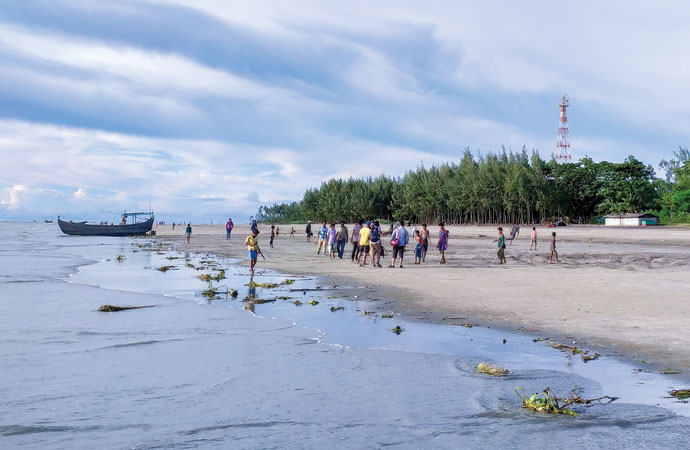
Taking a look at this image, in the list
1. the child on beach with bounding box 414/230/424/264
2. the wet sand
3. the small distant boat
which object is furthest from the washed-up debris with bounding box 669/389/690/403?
the small distant boat

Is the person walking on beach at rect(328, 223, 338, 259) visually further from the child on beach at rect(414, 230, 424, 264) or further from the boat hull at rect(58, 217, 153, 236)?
the boat hull at rect(58, 217, 153, 236)

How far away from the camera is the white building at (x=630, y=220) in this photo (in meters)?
→ 71.9

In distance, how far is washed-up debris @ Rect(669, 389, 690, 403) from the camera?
6293 millimetres

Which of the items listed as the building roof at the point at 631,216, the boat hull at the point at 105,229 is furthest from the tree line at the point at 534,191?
the boat hull at the point at 105,229

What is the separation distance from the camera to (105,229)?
7069cm

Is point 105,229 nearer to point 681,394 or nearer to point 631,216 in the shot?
point 631,216

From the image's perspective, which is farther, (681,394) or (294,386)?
(294,386)

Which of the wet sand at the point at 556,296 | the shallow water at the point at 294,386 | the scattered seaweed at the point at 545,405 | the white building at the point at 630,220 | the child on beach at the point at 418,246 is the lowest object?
the shallow water at the point at 294,386

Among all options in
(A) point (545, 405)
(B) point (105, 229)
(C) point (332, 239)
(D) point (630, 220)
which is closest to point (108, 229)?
(B) point (105, 229)

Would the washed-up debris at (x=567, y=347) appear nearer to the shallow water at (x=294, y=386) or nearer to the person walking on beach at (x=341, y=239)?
the shallow water at (x=294, y=386)

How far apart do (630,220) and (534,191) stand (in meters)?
12.1

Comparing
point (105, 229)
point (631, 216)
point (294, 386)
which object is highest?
point (631, 216)

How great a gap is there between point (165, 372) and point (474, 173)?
7932 centimetres

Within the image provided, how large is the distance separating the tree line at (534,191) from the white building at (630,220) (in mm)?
1554
